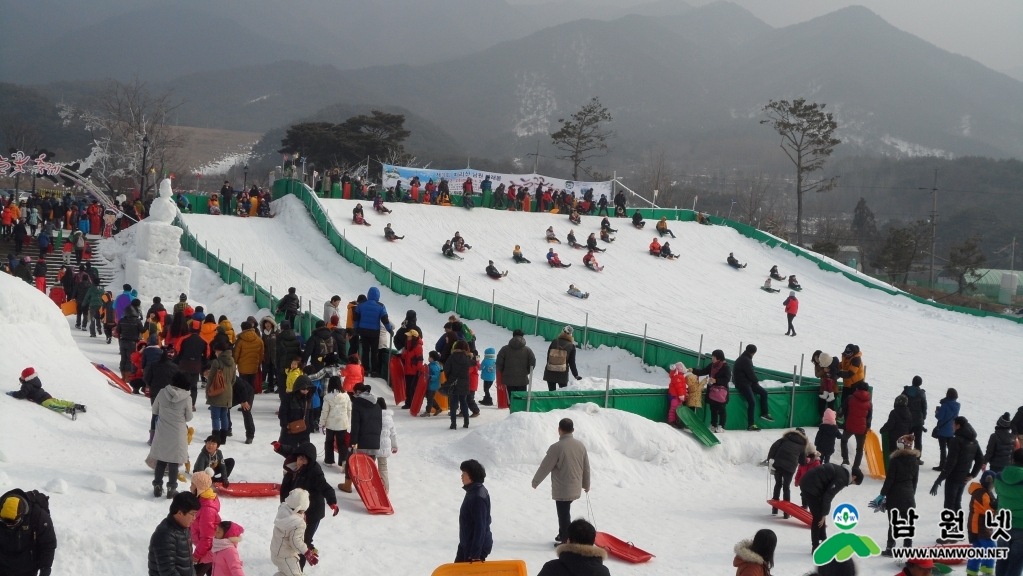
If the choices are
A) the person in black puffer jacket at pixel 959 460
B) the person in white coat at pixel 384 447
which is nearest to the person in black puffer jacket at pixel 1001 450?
the person in black puffer jacket at pixel 959 460

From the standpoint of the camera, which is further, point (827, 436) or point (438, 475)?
point (827, 436)

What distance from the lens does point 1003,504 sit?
769 centimetres

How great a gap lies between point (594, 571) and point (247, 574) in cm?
373

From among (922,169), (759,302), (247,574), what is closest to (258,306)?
(247,574)

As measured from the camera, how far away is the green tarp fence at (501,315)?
17.9 meters

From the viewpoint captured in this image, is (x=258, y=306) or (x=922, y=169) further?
(x=922, y=169)

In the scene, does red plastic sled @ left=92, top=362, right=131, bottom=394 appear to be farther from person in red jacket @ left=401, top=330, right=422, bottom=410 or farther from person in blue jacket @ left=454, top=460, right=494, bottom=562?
person in blue jacket @ left=454, top=460, right=494, bottom=562

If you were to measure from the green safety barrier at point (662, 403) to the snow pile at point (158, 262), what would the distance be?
12619mm

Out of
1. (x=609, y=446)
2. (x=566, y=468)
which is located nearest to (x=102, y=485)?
(x=566, y=468)

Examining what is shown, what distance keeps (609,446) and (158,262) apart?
48.2 feet

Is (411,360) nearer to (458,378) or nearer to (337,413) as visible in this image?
(458,378)

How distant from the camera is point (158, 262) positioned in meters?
22.0

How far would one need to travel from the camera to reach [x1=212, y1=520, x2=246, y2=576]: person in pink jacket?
626 centimetres

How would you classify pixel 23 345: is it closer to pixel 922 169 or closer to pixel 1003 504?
pixel 1003 504
